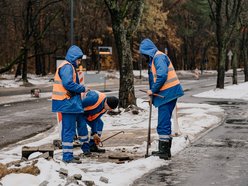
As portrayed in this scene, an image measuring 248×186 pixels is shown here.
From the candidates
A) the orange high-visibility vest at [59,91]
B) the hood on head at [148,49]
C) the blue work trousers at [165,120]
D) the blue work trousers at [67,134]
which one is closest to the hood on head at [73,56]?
the orange high-visibility vest at [59,91]

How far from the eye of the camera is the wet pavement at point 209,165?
7246 millimetres

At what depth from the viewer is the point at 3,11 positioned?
129 feet

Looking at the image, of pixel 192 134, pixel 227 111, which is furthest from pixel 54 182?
pixel 227 111

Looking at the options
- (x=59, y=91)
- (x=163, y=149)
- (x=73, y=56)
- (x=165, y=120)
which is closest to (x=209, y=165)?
(x=163, y=149)

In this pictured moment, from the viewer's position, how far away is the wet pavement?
7.25 metres

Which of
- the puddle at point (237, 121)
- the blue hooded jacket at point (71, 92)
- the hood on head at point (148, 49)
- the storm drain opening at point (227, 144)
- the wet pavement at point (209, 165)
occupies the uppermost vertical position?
the hood on head at point (148, 49)

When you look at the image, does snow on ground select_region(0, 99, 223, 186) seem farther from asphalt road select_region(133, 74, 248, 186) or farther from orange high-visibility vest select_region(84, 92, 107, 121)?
orange high-visibility vest select_region(84, 92, 107, 121)

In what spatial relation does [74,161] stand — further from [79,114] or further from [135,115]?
[135,115]

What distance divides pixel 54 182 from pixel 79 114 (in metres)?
2.75

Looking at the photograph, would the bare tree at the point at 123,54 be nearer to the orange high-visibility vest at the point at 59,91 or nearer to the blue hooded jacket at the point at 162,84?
the blue hooded jacket at the point at 162,84

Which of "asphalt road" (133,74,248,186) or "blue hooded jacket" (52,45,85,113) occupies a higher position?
"blue hooded jacket" (52,45,85,113)

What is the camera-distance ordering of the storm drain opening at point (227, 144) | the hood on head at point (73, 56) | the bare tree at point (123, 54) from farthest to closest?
the bare tree at point (123, 54) < the storm drain opening at point (227, 144) < the hood on head at point (73, 56)

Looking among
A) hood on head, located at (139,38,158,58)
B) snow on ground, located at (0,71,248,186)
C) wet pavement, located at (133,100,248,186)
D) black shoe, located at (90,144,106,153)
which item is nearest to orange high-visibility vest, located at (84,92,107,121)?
black shoe, located at (90,144,106,153)

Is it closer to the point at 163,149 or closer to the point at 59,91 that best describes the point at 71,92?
the point at 59,91
